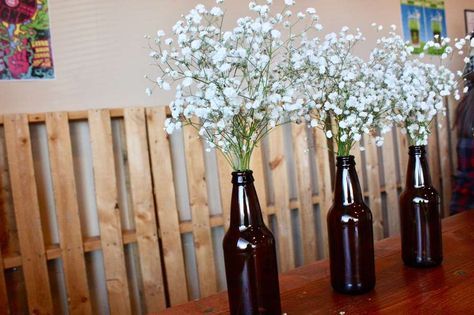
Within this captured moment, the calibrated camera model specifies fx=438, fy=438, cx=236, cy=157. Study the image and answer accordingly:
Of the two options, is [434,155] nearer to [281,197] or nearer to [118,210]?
[281,197]

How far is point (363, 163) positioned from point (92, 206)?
177cm

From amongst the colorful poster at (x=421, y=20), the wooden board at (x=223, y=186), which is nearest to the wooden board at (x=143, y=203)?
the wooden board at (x=223, y=186)

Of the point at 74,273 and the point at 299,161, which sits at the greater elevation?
the point at 299,161

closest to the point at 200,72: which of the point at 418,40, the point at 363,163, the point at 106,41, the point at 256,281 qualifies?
the point at 256,281

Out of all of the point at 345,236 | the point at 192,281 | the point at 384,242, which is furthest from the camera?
the point at 192,281

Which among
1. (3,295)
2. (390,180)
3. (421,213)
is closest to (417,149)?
(421,213)

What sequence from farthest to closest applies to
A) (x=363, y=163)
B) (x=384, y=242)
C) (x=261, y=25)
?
(x=363, y=163), (x=384, y=242), (x=261, y=25)

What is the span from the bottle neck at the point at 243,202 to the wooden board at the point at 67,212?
1218 millimetres

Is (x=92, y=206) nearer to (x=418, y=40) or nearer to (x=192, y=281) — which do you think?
(x=192, y=281)

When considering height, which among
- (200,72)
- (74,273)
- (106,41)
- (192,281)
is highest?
(106,41)

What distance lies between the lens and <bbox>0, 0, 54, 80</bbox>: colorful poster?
1773 millimetres

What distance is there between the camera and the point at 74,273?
1872 millimetres

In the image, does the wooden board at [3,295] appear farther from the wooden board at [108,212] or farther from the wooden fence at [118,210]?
the wooden board at [108,212]

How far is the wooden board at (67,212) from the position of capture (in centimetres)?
183
